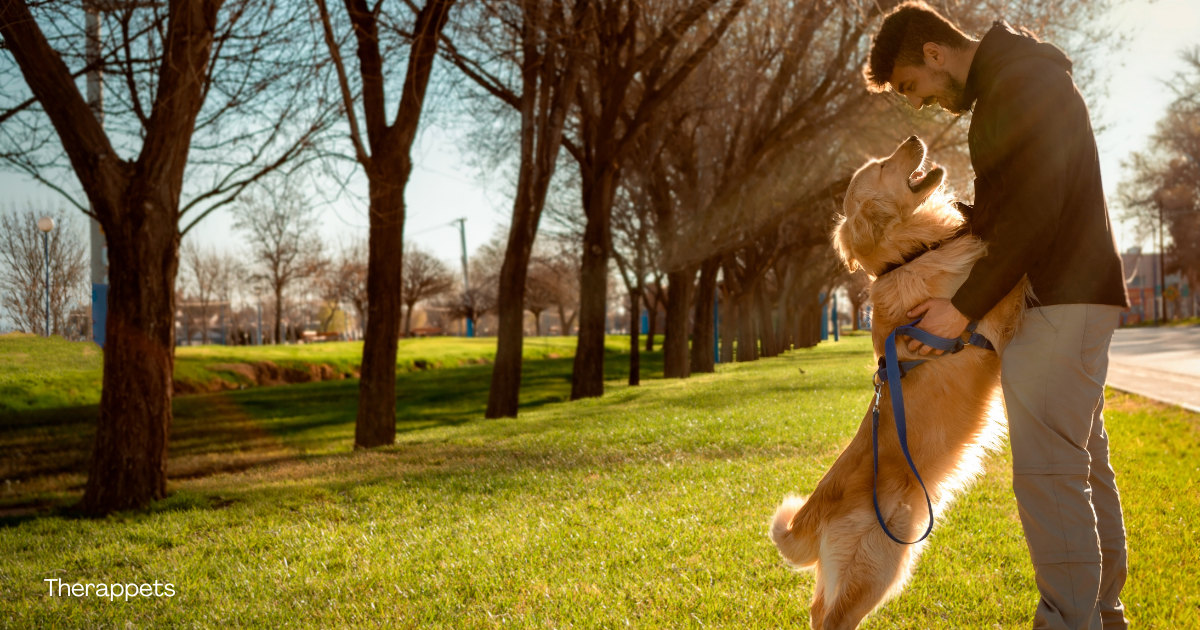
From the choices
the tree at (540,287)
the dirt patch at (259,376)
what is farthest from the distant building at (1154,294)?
the dirt patch at (259,376)

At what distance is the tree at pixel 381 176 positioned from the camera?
369 inches

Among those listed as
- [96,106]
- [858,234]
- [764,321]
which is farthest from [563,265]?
[858,234]

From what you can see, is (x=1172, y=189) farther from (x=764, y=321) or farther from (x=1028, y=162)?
(x=1028, y=162)

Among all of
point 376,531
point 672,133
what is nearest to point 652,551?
point 376,531

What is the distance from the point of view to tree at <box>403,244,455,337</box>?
54719 mm

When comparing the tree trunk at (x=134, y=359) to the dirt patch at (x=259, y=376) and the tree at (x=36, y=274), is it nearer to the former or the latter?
the tree at (x=36, y=274)

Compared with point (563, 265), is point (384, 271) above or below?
below

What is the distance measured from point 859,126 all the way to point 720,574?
12578mm

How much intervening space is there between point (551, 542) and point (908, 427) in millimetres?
2458

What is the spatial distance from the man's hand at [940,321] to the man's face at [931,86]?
79cm

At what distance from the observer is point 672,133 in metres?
19.6

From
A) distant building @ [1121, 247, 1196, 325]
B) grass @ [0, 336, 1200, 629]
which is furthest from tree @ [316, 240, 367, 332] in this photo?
distant building @ [1121, 247, 1196, 325]

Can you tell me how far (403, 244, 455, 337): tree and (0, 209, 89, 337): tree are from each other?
1915 inches

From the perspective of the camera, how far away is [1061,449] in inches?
92.7
